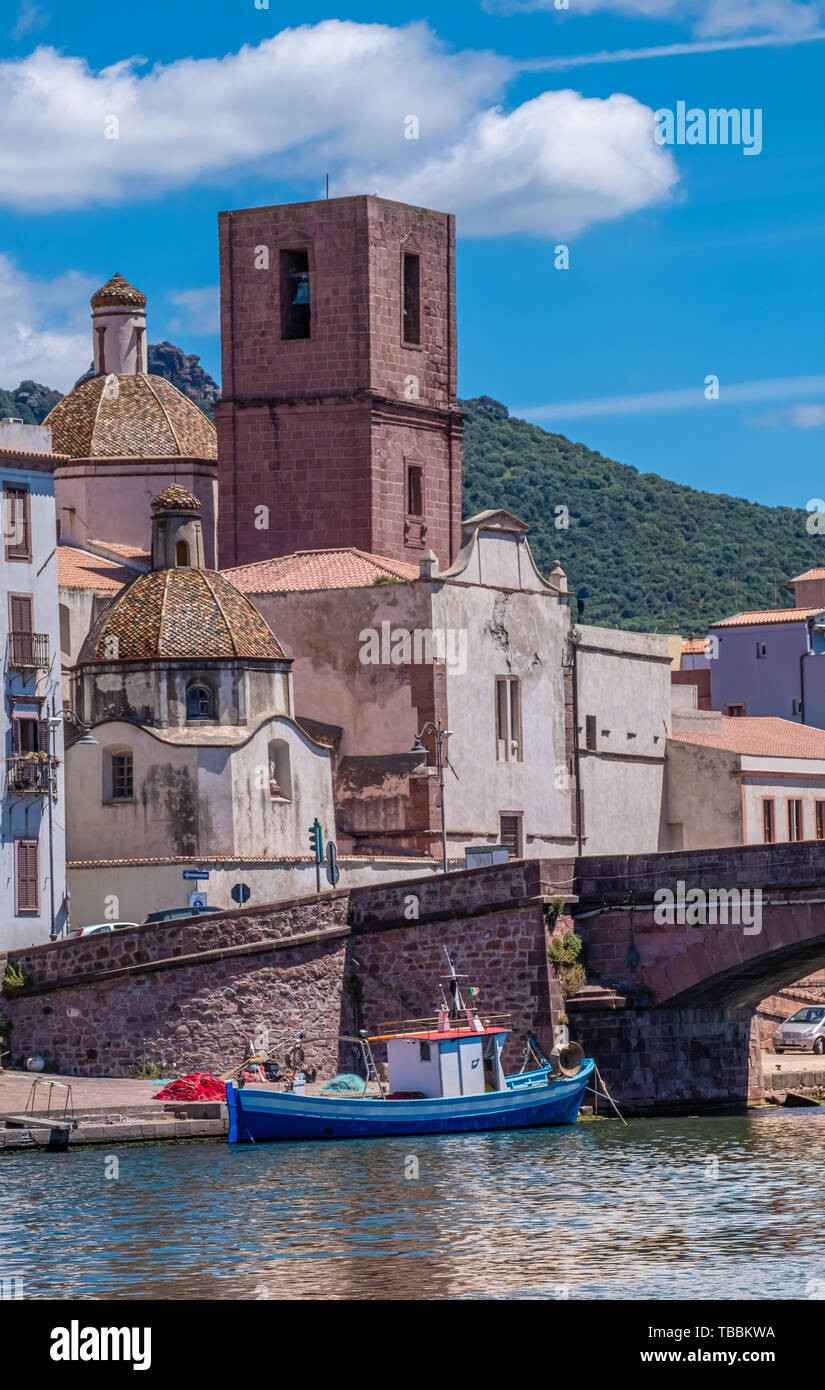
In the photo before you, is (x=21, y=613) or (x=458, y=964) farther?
(x=21, y=613)

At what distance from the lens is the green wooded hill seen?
462 feet

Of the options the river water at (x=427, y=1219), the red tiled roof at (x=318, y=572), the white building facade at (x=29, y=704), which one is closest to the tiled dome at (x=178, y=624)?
the red tiled roof at (x=318, y=572)

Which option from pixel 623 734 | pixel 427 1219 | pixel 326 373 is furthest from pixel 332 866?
pixel 427 1219

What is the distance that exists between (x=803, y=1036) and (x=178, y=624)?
20.1 m

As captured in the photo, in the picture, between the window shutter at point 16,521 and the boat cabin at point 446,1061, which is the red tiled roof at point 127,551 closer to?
the window shutter at point 16,521

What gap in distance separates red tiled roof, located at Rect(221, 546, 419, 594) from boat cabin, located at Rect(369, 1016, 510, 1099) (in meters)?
22.6

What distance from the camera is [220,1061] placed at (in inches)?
2329

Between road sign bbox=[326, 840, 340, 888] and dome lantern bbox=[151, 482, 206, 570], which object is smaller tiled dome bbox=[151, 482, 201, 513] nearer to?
dome lantern bbox=[151, 482, 206, 570]

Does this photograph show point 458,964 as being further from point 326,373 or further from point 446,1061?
point 326,373

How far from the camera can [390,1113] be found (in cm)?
5500

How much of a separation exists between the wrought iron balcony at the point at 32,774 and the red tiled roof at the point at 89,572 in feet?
42.4

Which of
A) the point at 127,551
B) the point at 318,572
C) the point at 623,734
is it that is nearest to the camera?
the point at 318,572
